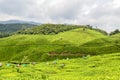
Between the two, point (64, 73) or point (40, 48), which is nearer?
point (64, 73)

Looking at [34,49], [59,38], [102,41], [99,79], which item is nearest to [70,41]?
[59,38]

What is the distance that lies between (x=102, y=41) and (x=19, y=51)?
49.5 meters

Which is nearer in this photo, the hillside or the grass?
the grass

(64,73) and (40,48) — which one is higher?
(64,73)

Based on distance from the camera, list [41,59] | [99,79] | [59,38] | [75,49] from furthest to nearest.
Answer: [59,38] < [75,49] < [41,59] < [99,79]

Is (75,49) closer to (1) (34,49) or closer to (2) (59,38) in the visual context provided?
(1) (34,49)

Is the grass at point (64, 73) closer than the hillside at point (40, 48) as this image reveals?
Yes

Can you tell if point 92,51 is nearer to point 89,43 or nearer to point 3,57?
point 89,43

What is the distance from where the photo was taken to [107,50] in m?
138

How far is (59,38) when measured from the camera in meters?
186

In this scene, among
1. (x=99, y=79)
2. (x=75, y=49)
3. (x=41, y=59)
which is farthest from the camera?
(x=75, y=49)

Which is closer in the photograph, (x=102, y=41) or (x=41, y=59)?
(x=41, y=59)

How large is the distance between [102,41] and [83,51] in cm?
3358

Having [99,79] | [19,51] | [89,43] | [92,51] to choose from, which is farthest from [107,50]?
[99,79]
